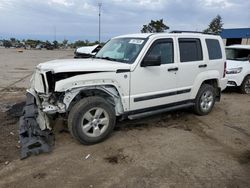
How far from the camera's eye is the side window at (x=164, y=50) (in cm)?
567

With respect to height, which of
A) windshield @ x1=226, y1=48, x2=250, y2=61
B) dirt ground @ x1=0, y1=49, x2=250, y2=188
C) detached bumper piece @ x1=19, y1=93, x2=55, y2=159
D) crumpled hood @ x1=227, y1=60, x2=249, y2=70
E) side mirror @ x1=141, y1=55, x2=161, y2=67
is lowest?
dirt ground @ x1=0, y1=49, x2=250, y2=188

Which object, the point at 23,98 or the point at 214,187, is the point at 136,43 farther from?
the point at 23,98

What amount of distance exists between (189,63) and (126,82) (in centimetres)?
181

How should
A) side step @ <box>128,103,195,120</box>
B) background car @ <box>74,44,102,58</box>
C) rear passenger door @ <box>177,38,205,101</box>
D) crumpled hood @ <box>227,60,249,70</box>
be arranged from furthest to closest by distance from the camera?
crumpled hood @ <box>227,60,249,70</box> → background car @ <box>74,44,102,58</box> → rear passenger door @ <box>177,38,205,101</box> → side step @ <box>128,103,195,120</box>

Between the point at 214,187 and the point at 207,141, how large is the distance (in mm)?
1751

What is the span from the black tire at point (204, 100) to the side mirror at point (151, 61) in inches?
73.5

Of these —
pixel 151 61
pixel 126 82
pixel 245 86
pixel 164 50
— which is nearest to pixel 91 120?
pixel 126 82

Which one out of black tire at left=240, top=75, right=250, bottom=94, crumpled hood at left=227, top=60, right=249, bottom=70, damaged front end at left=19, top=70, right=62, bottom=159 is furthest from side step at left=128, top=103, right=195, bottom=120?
black tire at left=240, top=75, right=250, bottom=94

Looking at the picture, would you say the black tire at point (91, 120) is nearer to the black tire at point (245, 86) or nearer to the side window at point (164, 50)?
the side window at point (164, 50)

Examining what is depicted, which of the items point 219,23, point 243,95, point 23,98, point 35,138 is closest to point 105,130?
point 35,138

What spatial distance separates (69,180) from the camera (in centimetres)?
381

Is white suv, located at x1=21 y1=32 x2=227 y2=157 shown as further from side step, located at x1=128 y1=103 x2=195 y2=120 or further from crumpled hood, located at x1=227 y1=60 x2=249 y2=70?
crumpled hood, located at x1=227 y1=60 x2=249 y2=70

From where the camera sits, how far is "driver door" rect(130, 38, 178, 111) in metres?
5.38

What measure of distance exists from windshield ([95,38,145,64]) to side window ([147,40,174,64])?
11.0 inches
